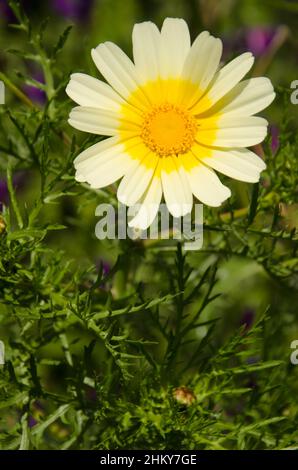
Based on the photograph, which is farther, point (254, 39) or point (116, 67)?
point (254, 39)

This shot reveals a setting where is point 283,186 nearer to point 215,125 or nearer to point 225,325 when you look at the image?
point 215,125

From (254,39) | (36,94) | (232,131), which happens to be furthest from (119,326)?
(254,39)

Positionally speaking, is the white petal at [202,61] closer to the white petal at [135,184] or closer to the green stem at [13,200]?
the white petal at [135,184]

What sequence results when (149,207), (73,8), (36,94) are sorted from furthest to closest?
(73,8)
(36,94)
(149,207)

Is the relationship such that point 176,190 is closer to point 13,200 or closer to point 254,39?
point 13,200

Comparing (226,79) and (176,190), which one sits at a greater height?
(226,79)

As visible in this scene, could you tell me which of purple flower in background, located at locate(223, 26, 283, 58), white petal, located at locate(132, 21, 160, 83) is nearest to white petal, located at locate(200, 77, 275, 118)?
white petal, located at locate(132, 21, 160, 83)

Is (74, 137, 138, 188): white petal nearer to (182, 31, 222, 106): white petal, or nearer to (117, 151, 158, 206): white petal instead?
(117, 151, 158, 206): white petal

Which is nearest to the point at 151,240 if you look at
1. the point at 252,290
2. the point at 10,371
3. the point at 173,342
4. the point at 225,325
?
the point at 173,342


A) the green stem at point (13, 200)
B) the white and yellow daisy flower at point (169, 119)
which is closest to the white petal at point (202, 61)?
the white and yellow daisy flower at point (169, 119)
